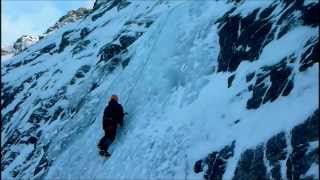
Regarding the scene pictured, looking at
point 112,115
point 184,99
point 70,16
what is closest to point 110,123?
point 112,115

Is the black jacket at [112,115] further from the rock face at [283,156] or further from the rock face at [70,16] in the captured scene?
the rock face at [70,16]

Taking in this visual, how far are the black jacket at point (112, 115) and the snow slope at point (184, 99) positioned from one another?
406mm

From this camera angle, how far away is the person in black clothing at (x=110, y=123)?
58.0 feet

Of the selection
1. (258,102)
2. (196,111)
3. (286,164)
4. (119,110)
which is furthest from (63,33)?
(286,164)

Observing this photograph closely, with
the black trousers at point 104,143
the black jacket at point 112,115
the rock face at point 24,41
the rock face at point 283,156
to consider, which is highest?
the rock face at point 24,41

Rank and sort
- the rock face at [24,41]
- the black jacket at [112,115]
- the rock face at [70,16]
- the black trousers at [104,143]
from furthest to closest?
the rock face at [70,16]
the rock face at [24,41]
the black trousers at [104,143]
the black jacket at [112,115]

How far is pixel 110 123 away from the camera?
1773 cm

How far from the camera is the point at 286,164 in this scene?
12336mm

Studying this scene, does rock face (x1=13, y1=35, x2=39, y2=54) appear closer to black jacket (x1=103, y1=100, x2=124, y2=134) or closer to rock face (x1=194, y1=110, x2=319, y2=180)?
black jacket (x1=103, y1=100, x2=124, y2=134)

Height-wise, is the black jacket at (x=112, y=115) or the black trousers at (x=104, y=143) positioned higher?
the black jacket at (x=112, y=115)

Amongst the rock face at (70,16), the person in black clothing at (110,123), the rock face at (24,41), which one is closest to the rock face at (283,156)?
the person in black clothing at (110,123)

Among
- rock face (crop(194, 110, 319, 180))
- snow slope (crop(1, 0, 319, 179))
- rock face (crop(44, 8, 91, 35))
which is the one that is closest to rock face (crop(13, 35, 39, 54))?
rock face (crop(44, 8, 91, 35))

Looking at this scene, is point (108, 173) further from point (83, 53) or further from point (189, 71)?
point (83, 53)

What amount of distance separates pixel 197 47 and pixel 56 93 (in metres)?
7.98
